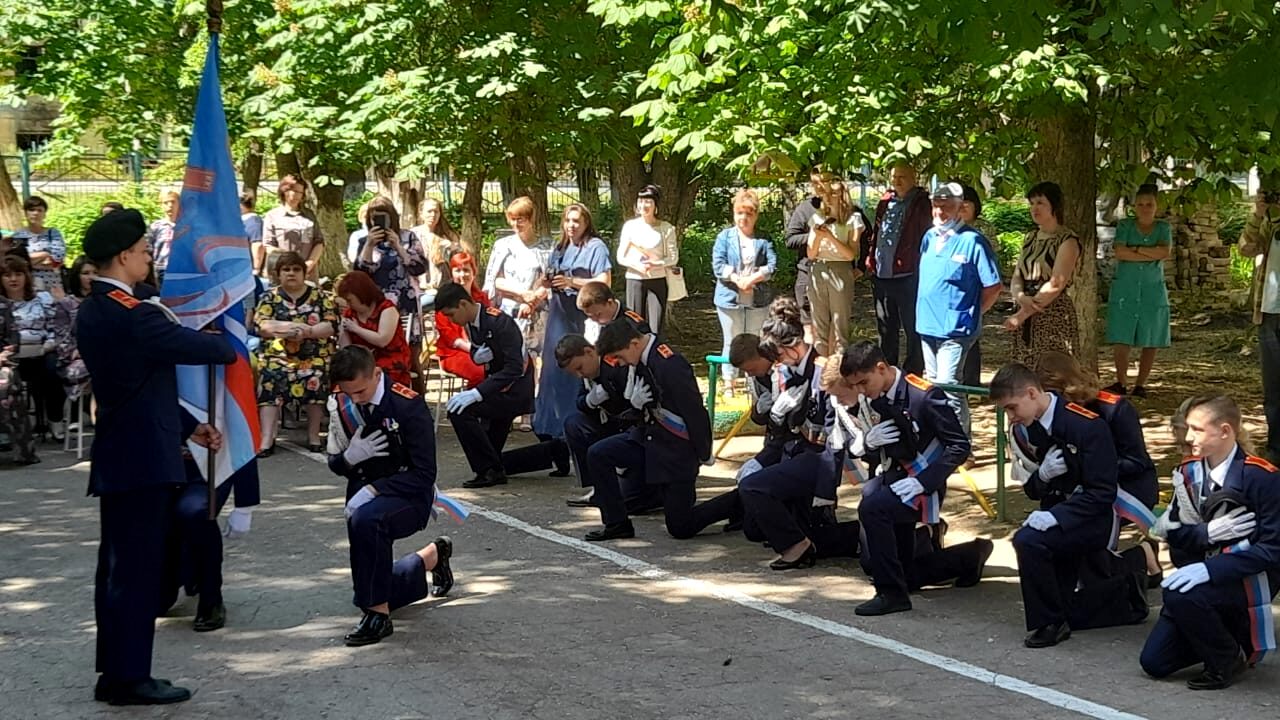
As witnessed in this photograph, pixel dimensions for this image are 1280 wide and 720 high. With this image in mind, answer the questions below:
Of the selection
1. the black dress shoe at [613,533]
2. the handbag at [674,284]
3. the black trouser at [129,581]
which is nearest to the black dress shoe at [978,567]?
the black dress shoe at [613,533]

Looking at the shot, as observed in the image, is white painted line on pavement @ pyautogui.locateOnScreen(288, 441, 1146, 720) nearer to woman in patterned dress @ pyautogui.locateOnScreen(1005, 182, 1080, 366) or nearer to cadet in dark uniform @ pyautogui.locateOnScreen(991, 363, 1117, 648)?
cadet in dark uniform @ pyautogui.locateOnScreen(991, 363, 1117, 648)

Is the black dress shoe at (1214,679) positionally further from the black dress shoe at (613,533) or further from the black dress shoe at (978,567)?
the black dress shoe at (613,533)

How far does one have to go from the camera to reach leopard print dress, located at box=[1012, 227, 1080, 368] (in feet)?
33.1

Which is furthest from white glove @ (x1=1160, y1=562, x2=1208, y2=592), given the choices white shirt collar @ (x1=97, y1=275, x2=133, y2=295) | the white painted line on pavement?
white shirt collar @ (x1=97, y1=275, x2=133, y2=295)

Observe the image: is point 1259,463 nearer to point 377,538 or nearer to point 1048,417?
point 1048,417

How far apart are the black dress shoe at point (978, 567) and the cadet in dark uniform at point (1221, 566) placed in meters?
1.42

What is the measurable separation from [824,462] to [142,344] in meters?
3.54

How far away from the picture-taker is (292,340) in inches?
437

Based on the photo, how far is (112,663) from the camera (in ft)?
19.6

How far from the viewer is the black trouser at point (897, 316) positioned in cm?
1113

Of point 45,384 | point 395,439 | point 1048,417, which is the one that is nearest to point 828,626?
point 1048,417

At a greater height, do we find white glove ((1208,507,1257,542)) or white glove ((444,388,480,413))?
white glove ((444,388,480,413))

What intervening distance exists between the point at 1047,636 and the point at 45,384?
27.1ft

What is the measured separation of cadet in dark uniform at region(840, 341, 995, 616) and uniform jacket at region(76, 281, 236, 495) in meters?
2.96
